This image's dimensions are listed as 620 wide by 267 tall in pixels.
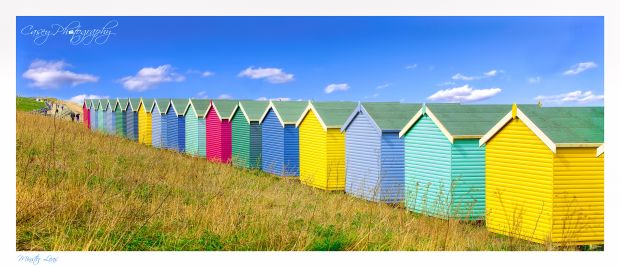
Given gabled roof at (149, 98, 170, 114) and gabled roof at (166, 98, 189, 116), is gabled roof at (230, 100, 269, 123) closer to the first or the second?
gabled roof at (166, 98, 189, 116)

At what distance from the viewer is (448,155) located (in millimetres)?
16266

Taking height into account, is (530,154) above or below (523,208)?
above

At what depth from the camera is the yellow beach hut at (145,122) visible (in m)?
37.5

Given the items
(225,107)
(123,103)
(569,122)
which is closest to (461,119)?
(569,122)

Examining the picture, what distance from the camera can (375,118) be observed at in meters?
19.4

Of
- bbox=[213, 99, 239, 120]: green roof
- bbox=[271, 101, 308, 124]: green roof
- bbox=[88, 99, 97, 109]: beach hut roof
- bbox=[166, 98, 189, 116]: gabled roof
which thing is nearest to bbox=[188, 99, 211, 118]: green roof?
bbox=[166, 98, 189, 116]: gabled roof

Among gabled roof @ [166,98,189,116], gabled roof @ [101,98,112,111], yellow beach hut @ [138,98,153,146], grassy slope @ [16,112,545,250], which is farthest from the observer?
gabled roof @ [101,98,112,111]

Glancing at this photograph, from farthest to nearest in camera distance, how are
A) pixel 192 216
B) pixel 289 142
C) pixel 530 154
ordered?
pixel 289 142 → pixel 530 154 → pixel 192 216

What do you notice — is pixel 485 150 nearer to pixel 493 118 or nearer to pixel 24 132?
pixel 493 118

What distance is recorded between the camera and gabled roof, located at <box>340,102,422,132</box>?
19.1m

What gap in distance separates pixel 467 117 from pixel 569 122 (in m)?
3.82

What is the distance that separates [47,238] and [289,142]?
50.0 ft
